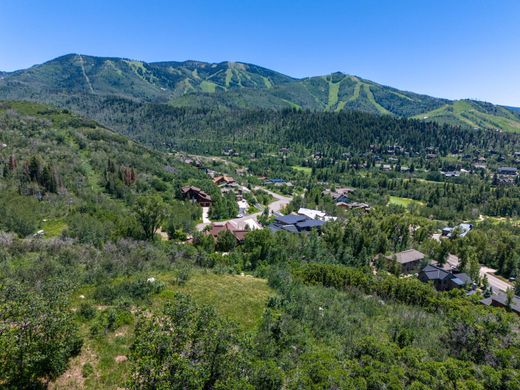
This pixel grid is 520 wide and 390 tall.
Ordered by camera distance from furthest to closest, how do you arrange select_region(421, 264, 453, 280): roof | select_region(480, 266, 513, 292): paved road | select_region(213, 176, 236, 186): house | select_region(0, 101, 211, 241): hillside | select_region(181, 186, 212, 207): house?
1. select_region(213, 176, 236, 186): house
2. select_region(181, 186, 212, 207): house
3. select_region(480, 266, 513, 292): paved road
4. select_region(421, 264, 453, 280): roof
5. select_region(0, 101, 211, 241): hillside

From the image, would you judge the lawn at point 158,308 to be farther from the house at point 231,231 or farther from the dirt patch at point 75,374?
the house at point 231,231

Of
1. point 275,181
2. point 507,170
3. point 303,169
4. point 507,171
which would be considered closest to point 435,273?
point 275,181

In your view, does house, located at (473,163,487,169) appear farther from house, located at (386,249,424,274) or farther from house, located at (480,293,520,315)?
house, located at (480,293,520,315)

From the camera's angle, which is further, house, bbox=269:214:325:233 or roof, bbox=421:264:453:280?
house, bbox=269:214:325:233

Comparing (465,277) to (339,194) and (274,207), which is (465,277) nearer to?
(274,207)

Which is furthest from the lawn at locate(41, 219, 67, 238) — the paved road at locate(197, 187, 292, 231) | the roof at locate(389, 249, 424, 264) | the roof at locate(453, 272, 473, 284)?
the roof at locate(453, 272, 473, 284)

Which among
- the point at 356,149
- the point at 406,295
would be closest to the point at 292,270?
the point at 406,295

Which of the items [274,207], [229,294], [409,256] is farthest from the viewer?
[274,207]
